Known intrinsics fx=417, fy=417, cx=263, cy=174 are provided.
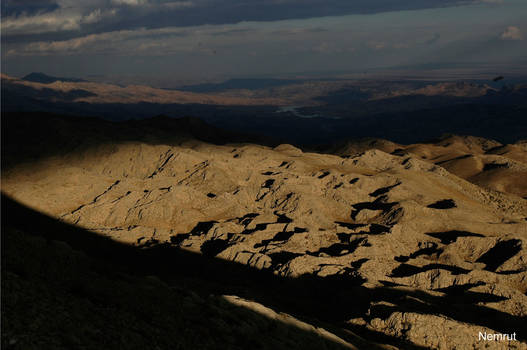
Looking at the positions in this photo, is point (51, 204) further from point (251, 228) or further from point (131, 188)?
point (251, 228)

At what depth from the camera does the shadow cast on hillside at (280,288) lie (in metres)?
27.0

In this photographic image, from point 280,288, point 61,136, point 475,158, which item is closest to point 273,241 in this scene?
point 280,288

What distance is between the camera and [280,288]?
36750 millimetres

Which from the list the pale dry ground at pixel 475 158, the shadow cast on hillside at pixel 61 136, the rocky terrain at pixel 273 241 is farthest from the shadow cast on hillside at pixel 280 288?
the pale dry ground at pixel 475 158

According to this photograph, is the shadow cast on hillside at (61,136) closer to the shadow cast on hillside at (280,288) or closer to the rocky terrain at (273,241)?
the rocky terrain at (273,241)

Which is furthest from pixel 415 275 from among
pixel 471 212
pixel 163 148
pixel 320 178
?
pixel 163 148

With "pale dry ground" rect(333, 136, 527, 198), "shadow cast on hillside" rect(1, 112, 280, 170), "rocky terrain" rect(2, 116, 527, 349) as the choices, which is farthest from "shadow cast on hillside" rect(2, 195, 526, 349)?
"pale dry ground" rect(333, 136, 527, 198)

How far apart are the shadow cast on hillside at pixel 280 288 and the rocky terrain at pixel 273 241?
0.16 meters

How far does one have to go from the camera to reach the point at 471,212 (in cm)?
5716

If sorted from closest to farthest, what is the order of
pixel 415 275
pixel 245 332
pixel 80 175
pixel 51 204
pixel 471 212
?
pixel 245 332, pixel 415 275, pixel 51 204, pixel 471 212, pixel 80 175

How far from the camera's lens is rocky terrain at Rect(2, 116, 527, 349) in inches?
834

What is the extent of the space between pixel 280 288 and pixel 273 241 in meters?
10.3

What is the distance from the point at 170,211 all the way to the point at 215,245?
37.7ft

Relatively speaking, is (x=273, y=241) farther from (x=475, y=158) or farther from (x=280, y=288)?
(x=475, y=158)
